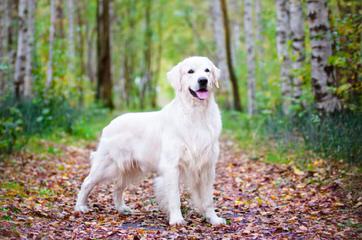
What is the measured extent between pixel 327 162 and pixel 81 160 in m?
4.33

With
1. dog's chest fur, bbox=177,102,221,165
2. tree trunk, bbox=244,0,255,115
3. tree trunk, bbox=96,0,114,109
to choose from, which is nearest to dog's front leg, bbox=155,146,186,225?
dog's chest fur, bbox=177,102,221,165

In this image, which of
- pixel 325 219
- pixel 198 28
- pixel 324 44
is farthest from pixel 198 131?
pixel 198 28

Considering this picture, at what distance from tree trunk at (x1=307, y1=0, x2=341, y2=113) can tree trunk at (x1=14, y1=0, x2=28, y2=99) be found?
617 cm

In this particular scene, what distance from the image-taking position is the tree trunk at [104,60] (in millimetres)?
20531

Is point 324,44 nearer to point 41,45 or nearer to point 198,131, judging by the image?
point 198,131

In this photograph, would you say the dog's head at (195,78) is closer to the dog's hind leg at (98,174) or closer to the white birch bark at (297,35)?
the dog's hind leg at (98,174)

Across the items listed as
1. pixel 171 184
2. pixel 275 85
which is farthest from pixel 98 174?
pixel 275 85

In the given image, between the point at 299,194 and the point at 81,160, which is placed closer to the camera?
the point at 299,194

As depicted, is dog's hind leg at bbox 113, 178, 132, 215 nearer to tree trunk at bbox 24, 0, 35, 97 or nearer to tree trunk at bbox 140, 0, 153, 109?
tree trunk at bbox 24, 0, 35, 97

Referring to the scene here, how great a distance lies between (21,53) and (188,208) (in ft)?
22.4

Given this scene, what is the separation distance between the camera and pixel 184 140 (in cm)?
493

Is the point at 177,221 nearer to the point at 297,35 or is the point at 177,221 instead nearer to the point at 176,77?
the point at 176,77

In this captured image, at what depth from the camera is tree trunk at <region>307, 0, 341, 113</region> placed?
7914 millimetres

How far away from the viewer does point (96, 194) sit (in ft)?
21.6
